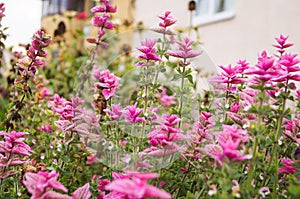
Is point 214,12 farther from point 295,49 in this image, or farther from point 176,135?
point 176,135

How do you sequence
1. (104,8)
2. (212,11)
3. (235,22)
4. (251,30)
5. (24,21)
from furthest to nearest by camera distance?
(212,11) → (235,22) → (251,30) → (24,21) → (104,8)

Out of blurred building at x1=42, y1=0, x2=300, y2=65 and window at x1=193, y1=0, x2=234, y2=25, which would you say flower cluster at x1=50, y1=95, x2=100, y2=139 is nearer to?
blurred building at x1=42, y1=0, x2=300, y2=65

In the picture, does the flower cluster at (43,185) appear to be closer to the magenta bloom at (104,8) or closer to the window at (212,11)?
the magenta bloom at (104,8)

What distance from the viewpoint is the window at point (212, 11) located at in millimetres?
4732

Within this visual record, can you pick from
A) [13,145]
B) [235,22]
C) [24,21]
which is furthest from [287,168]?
[235,22]

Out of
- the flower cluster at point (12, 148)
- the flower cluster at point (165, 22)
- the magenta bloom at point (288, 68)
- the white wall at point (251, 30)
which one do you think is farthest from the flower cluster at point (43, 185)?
the white wall at point (251, 30)

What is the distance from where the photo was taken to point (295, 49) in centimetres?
360

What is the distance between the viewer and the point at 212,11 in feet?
16.3

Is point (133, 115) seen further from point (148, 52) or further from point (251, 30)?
point (251, 30)

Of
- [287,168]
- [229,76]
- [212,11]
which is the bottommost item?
[287,168]

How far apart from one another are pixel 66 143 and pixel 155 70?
0.94 feet

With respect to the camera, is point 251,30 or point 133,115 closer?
point 133,115

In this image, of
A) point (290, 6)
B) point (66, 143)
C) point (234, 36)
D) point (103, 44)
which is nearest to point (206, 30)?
point (234, 36)

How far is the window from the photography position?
15.5 feet
